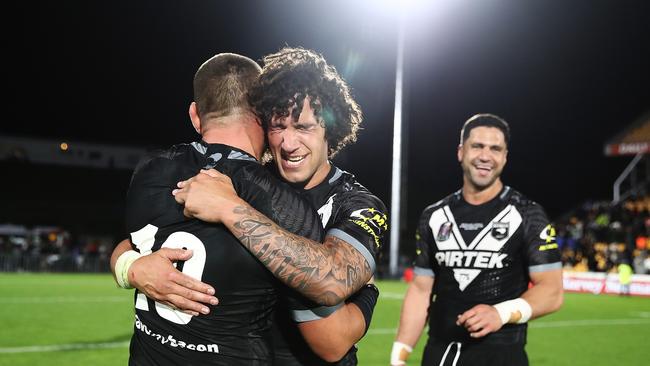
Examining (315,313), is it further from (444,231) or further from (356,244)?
(444,231)

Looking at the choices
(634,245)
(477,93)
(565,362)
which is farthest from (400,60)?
(477,93)

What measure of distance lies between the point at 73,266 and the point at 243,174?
98.4 feet

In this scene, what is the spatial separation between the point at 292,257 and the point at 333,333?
305 millimetres

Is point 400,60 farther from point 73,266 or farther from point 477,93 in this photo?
point 477,93

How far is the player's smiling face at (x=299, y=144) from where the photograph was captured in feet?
8.50

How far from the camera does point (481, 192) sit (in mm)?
4410

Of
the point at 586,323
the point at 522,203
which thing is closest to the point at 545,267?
the point at 522,203

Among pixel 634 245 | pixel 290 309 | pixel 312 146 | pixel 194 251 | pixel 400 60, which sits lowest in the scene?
pixel 634 245

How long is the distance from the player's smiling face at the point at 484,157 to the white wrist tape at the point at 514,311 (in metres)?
0.82

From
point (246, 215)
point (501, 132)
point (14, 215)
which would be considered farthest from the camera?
point (14, 215)

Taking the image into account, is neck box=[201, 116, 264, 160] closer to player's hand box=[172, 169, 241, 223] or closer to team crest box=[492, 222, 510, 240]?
player's hand box=[172, 169, 241, 223]

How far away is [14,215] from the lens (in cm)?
4084

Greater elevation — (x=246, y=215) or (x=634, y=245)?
(x=246, y=215)

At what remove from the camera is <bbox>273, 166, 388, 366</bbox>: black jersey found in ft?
7.49
